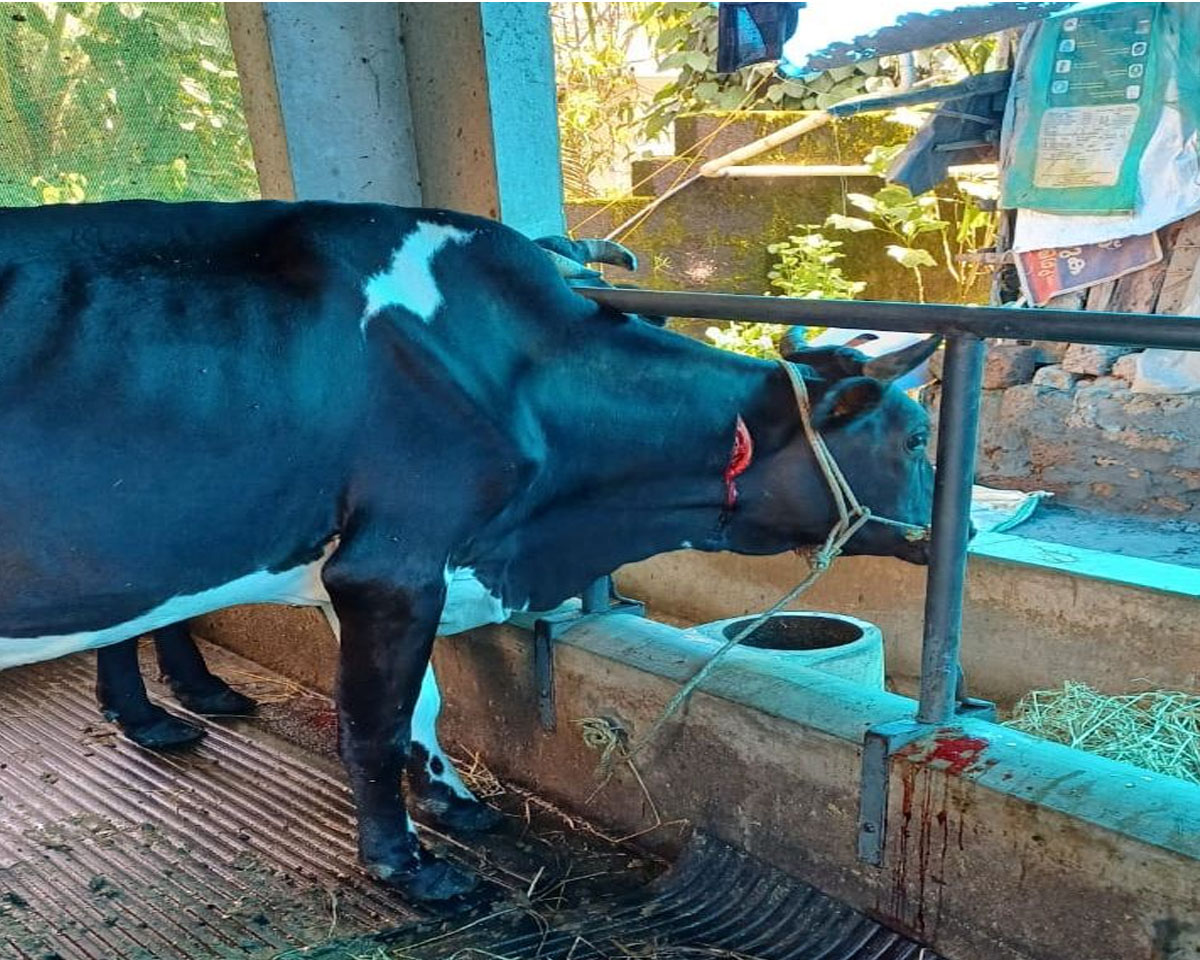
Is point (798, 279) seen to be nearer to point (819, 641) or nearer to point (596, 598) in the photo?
point (819, 641)

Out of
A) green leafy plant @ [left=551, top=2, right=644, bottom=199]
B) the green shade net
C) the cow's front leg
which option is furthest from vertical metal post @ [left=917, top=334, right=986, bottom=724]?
green leafy plant @ [left=551, top=2, right=644, bottom=199]

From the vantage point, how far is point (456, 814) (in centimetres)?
288

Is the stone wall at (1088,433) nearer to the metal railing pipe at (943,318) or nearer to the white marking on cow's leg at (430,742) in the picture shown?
the metal railing pipe at (943,318)

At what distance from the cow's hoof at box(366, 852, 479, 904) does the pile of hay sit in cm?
160

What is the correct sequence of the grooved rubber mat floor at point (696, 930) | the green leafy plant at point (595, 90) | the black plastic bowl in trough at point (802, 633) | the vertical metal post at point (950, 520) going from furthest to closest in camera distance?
the green leafy plant at point (595, 90), the black plastic bowl in trough at point (802, 633), the grooved rubber mat floor at point (696, 930), the vertical metal post at point (950, 520)

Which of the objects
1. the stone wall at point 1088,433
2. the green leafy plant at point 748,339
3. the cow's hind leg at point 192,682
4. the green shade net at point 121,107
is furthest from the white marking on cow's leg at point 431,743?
the green leafy plant at point 748,339

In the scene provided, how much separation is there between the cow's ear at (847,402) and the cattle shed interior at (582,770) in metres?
0.57

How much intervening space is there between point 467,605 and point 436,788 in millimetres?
468

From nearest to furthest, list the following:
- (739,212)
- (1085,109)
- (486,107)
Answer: (486,107), (1085,109), (739,212)

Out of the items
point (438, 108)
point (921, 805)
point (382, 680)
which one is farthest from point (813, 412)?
point (438, 108)

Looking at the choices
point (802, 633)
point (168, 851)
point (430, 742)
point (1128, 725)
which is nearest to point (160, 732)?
point (168, 851)

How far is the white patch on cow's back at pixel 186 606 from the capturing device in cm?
232

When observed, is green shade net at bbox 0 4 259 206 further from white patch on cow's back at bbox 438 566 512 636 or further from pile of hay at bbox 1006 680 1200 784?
pile of hay at bbox 1006 680 1200 784

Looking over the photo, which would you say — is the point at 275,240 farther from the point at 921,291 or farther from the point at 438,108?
the point at 921,291
